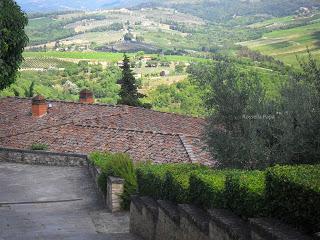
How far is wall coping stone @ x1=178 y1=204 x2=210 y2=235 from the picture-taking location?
307 inches

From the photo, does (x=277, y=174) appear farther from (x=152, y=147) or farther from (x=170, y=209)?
(x=152, y=147)

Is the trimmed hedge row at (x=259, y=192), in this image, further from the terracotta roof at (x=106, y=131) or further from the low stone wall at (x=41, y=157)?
the low stone wall at (x=41, y=157)

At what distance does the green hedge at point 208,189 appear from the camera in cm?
817

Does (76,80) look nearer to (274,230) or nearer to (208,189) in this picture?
(208,189)

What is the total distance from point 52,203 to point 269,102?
316 inches

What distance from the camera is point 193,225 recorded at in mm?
8234

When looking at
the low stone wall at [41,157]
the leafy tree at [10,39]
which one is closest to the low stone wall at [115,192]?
the leafy tree at [10,39]

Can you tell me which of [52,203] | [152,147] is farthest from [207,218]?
[152,147]

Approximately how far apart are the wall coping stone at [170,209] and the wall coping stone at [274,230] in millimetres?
2977

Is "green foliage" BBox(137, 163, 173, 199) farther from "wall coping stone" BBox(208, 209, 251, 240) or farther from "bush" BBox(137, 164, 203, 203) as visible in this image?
"wall coping stone" BBox(208, 209, 251, 240)

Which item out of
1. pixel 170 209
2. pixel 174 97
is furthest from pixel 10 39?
pixel 174 97

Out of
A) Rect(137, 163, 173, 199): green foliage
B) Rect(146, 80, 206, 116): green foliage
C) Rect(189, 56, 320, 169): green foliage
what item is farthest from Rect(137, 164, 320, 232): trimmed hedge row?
Rect(146, 80, 206, 116): green foliage

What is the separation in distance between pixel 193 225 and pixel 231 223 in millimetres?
1309

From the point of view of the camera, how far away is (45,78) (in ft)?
313
